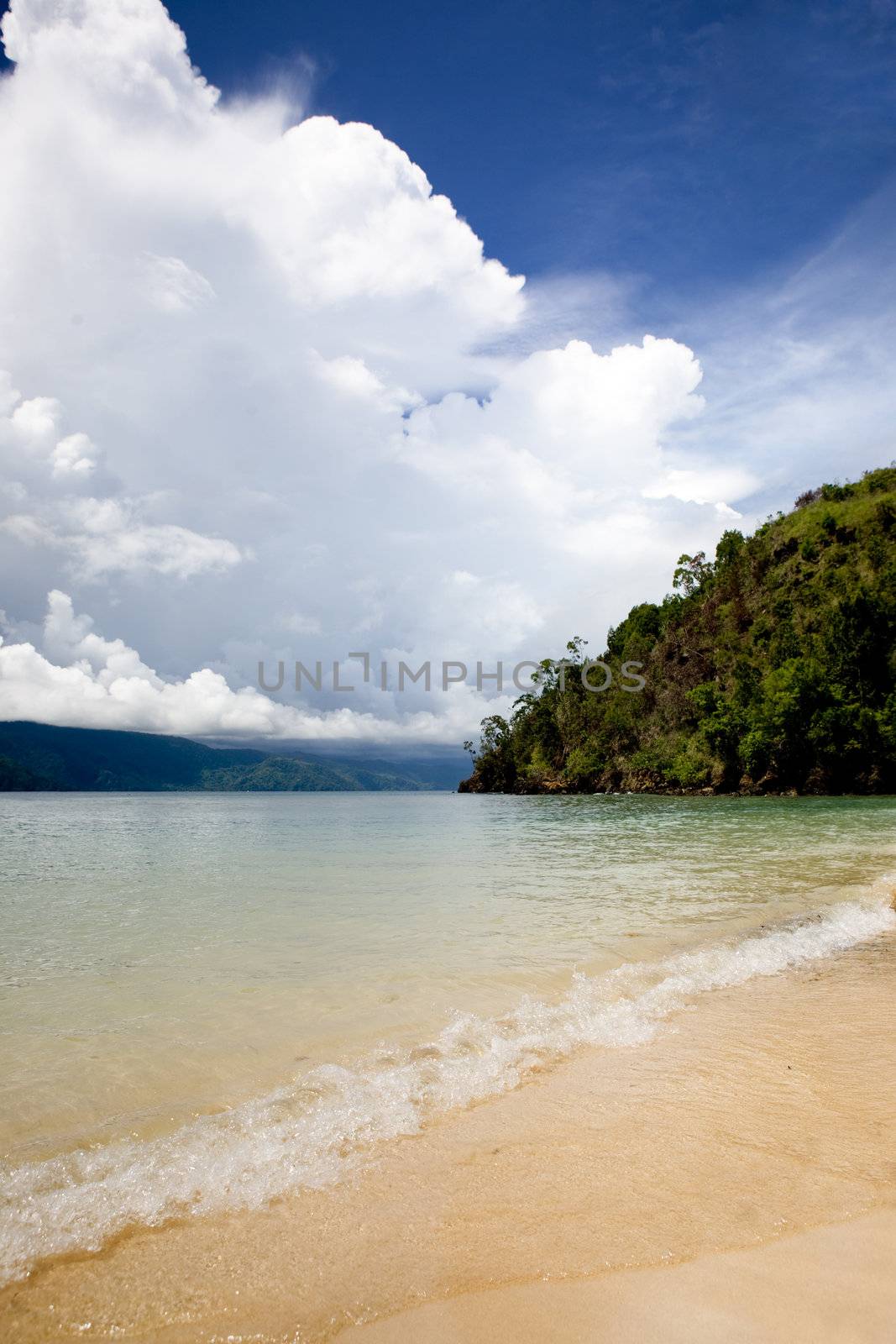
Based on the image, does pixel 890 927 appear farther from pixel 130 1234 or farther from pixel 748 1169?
pixel 130 1234

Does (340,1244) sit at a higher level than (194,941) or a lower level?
higher

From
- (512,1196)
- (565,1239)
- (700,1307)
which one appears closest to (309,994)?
(512,1196)

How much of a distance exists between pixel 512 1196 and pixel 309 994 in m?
3.65

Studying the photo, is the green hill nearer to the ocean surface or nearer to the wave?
the ocean surface

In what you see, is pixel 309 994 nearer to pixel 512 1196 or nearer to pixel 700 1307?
pixel 512 1196

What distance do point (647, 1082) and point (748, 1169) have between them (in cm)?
102

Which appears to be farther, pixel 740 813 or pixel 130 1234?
pixel 740 813

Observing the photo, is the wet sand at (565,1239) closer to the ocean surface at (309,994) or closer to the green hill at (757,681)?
the ocean surface at (309,994)

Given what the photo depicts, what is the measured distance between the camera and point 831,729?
188 feet

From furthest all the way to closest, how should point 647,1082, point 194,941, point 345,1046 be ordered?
point 194,941 < point 345,1046 < point 647,1082

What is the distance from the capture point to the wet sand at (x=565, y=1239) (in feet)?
7.38

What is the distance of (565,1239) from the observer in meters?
2.65

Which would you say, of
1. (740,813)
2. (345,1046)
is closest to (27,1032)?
(345,1046)

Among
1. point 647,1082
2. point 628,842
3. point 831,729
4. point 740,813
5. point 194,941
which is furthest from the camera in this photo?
point 831,729
